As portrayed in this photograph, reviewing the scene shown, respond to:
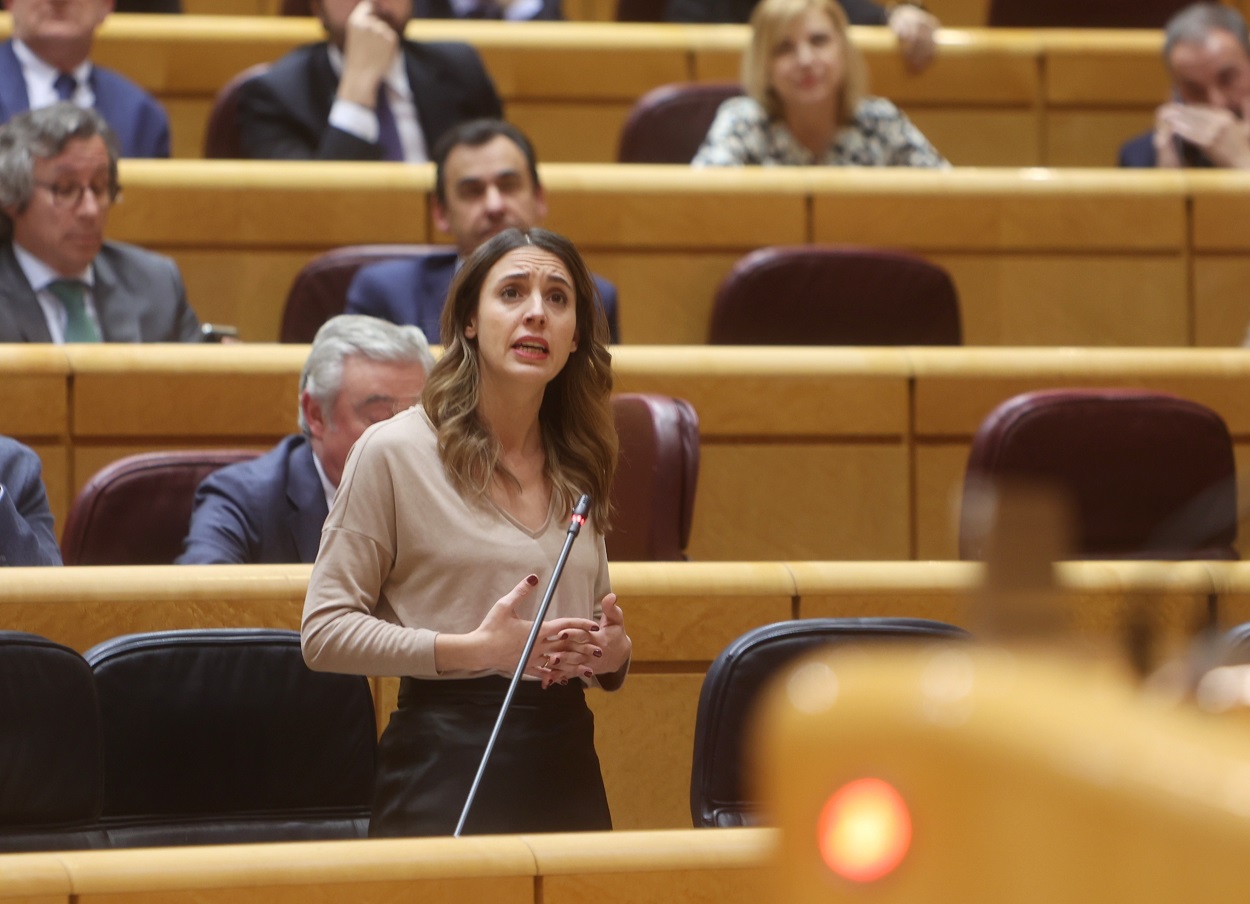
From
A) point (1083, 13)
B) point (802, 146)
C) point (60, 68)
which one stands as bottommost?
point (802, 146)

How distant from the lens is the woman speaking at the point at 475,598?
1.12 m

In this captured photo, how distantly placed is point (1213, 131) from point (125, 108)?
1.45 meters

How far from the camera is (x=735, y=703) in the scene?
1.25 m

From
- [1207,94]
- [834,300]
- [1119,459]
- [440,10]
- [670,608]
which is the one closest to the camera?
[670,608]

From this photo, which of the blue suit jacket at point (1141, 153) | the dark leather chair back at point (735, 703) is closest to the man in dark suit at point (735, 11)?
the blue suit jacket at point (1141, 153)

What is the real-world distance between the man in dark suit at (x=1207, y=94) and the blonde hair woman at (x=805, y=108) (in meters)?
0.34

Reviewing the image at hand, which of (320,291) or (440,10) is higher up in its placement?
(440,10)

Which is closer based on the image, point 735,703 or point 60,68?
point 735,703

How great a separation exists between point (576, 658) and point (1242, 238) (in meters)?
1.54

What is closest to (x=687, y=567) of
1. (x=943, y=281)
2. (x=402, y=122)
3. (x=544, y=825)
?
(x=544, y=825)

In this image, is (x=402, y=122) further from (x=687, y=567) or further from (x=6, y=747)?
(x=6, y=747)

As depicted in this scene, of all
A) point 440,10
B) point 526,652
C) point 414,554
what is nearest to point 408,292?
point 414,554

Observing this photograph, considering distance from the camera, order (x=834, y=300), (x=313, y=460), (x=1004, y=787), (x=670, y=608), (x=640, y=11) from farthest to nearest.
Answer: (x=640, y=11)
(x=834, y=300)
(x=313, y=460)
(x=670, y=608)
(x=1004, y=787)

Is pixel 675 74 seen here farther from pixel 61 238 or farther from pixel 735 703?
pixel 735 703
